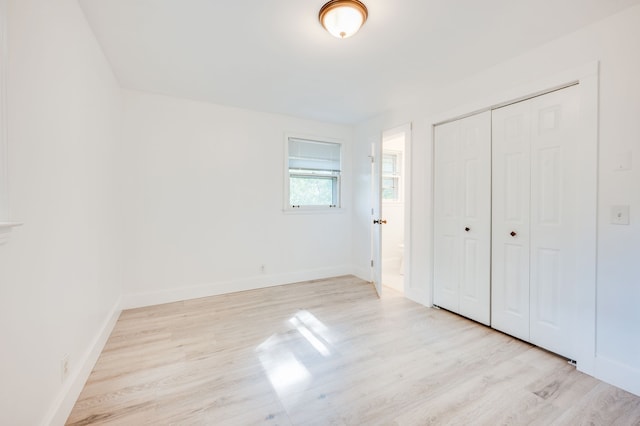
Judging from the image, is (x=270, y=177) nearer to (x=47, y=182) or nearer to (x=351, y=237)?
(x=351, y=237)

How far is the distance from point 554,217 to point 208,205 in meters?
3.62

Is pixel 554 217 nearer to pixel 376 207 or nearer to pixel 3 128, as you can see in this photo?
pixel 376 207

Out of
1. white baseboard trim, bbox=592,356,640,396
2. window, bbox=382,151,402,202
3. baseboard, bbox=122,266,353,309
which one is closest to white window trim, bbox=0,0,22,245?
baseboard, bbox=122,266,353,309

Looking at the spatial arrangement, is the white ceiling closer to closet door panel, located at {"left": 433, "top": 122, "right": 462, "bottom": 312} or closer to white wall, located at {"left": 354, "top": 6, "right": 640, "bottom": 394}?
white wall, located at {"left": 354, "top": 6, "right": 640, "bottom": 394}

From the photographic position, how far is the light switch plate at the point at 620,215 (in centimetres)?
179

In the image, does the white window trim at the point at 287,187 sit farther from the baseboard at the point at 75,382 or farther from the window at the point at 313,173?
the baseboard at the point at 75,382

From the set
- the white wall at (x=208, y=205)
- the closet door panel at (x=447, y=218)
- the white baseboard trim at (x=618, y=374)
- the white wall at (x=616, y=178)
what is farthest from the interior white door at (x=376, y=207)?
the white baseboard trim at (x=618, y=374)

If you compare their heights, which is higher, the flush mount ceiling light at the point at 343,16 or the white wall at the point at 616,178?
the flush mount ceiling light at the point at 343,16

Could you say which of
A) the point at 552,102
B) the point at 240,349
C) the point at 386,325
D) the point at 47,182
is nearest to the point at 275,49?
the point at 47,182

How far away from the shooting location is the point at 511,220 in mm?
2461

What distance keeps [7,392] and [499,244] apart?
330 cm

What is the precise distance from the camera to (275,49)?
7.48 ft

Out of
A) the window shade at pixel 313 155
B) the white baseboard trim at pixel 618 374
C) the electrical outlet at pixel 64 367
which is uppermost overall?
the window shade at pixel 313 155

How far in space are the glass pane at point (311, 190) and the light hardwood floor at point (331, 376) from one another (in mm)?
1840
